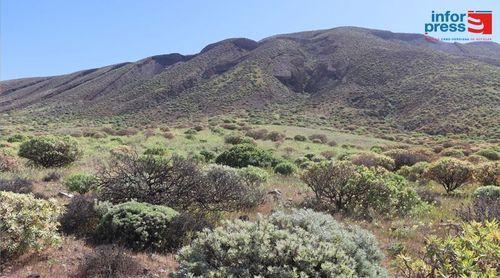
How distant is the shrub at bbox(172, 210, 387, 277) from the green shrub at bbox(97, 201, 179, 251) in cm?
215

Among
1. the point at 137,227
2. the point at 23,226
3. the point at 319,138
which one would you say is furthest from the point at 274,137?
the point at 23,226

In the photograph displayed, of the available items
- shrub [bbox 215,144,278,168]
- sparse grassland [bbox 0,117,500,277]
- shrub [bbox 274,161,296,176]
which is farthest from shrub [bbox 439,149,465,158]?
shrub [bbox 274,161,296,176]

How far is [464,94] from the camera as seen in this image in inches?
2160

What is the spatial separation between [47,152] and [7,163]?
4.79ft

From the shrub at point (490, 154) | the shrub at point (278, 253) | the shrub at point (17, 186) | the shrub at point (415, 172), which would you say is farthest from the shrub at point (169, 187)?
the shrub at point (490, 154)

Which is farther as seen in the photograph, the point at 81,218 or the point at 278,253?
the point at 81,218

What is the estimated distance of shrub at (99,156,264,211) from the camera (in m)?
8.66

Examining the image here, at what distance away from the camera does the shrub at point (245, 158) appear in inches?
704

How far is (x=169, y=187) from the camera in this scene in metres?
8.80

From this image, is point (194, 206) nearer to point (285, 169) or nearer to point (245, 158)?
point (285, 169)

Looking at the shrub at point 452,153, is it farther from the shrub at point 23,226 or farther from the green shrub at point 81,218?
the shrub at point 23,226

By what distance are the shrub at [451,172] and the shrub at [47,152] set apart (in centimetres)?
1258

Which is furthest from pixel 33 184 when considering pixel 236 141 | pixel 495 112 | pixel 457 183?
pixel 495 112

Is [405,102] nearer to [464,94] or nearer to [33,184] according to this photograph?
[464,94]
